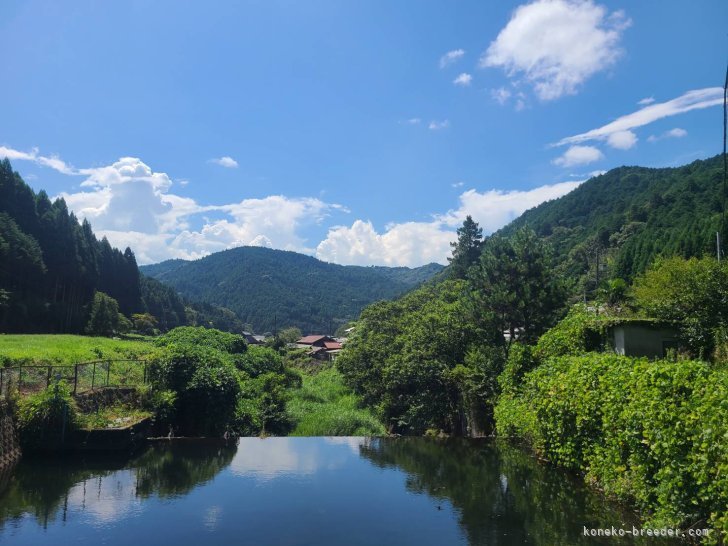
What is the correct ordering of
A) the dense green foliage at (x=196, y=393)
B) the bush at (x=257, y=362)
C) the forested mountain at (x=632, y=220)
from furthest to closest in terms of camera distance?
the forested mountain at (x=632, y=220) → the bush at (x=257, y=362) → the dense green foliage at (x=196, y=393)

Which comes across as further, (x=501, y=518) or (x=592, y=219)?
(x=592, y=219)

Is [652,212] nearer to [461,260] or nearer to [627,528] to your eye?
[461,260]

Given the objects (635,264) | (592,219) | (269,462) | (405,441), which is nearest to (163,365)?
(269,462)

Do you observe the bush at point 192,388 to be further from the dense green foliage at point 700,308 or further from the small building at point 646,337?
the dense green foliage at point 700,308

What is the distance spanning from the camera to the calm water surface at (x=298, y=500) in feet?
24.4

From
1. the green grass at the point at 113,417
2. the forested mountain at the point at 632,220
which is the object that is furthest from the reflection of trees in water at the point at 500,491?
the forested mountain at the point at 632,220

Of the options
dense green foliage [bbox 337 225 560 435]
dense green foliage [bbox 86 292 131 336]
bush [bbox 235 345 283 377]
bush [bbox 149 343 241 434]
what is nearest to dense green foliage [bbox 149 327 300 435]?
bush [bbox 149 343 241 434]

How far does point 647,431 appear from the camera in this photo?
22.4 feet

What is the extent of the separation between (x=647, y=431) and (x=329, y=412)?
61.6 feet

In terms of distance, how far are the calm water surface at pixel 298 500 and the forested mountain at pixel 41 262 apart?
1475 inches

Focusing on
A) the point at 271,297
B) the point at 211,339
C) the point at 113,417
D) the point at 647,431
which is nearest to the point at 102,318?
the point at 211,339

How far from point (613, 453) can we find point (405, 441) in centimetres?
751

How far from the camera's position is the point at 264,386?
26.0 meters

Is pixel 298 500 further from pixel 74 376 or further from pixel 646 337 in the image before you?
pixel 646 337
